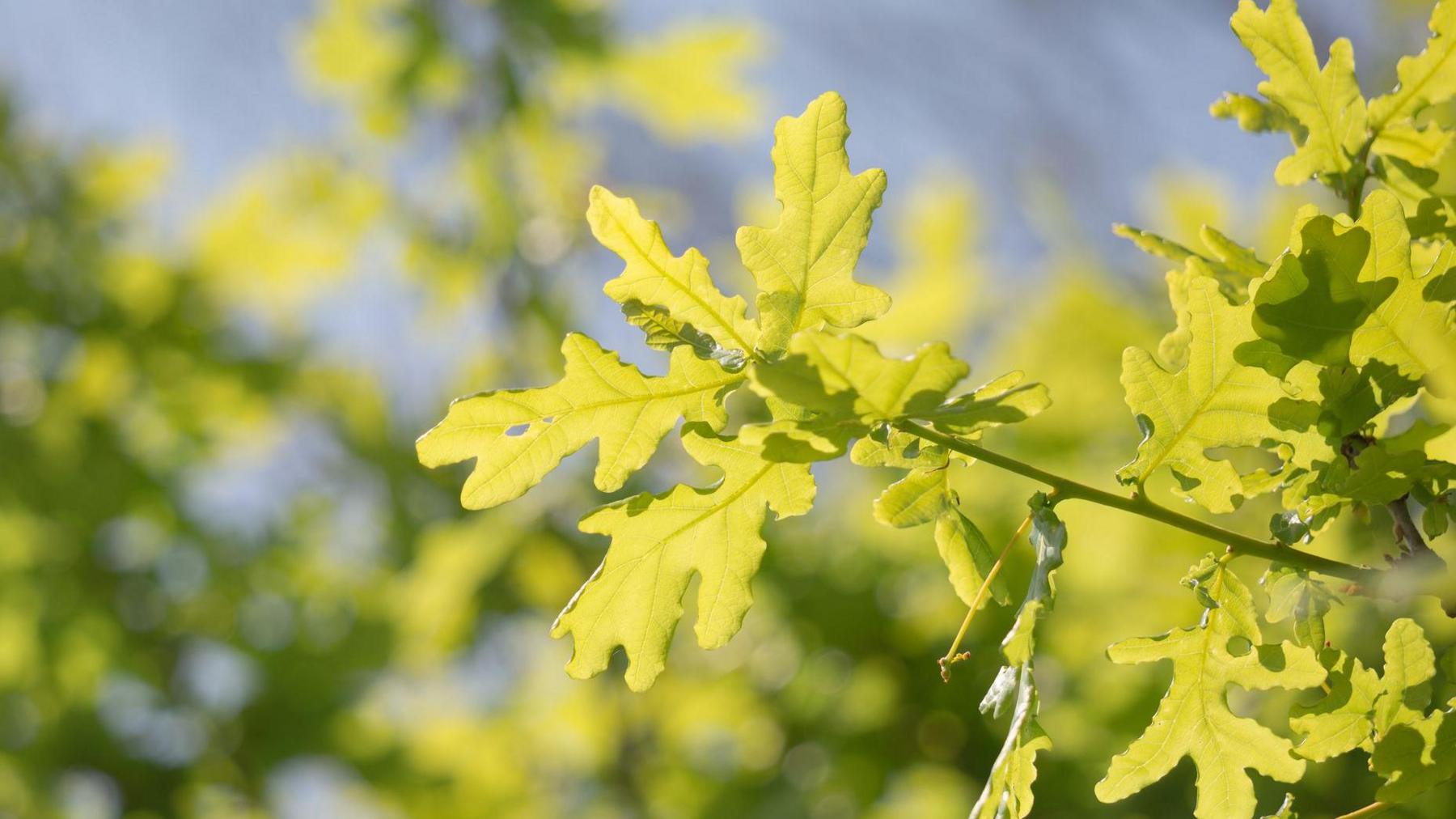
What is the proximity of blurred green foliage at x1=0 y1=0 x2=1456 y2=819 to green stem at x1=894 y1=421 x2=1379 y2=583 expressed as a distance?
615 millimetres

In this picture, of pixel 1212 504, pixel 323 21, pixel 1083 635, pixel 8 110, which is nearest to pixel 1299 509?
pixel 1212 504

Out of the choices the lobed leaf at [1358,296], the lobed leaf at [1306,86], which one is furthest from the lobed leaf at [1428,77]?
the lobed leaf at [1358,296]

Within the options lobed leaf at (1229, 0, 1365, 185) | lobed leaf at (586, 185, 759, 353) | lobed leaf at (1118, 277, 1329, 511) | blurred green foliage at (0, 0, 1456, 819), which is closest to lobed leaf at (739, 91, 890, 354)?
lobed leaf at (586, 185, 759, 353)

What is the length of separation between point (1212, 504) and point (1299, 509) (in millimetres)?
52

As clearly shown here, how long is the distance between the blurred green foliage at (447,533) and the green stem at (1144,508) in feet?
2.02

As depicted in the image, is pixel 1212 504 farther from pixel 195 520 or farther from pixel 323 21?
pixel 195 520

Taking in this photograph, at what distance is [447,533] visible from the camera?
9.45 feet

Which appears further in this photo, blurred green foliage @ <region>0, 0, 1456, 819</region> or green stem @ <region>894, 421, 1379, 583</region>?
blurred green foliage @ <region>0, 0, 1456, 819</region>

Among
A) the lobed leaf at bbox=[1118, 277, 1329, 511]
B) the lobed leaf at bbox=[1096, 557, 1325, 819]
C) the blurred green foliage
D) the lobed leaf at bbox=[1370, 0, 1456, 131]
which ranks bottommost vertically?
the blurred green foliage

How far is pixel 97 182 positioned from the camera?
412 centimetres

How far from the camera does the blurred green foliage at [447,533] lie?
222 cm

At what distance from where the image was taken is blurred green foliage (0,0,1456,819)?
222 centimetres

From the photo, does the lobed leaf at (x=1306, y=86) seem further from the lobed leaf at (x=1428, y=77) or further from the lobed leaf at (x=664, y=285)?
the lobed leaf at (x=664, y=285)

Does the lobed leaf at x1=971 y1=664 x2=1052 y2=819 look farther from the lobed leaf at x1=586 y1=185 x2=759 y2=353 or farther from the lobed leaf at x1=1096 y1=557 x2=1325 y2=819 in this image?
the lobed leaf at x1=586 y1=185 x2=759 y2=353
